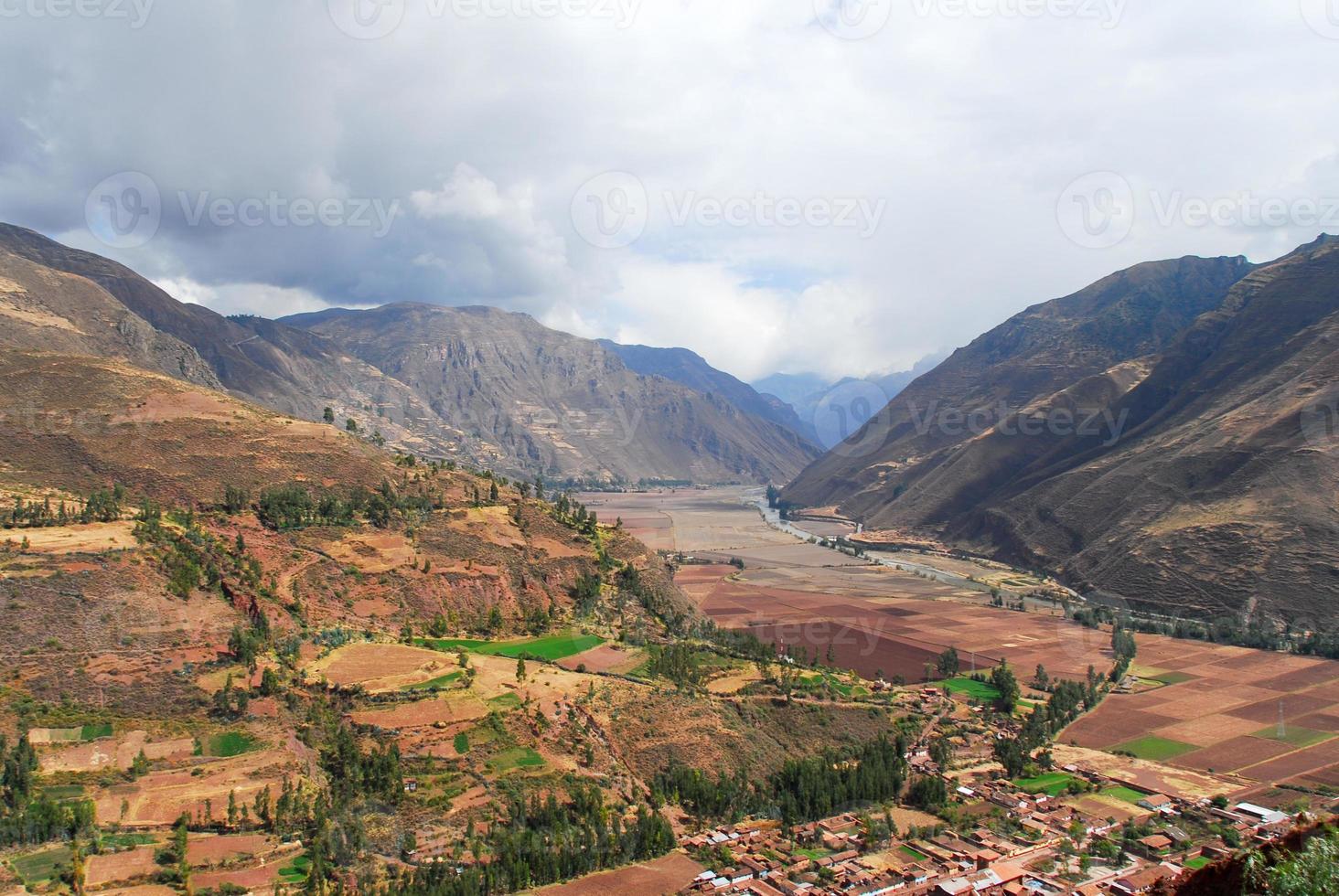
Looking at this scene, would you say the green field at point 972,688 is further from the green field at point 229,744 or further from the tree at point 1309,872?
the tree at point 1309,872

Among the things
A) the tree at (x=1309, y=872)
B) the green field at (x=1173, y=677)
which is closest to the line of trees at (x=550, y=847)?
the tree at (x=1309, y=872)

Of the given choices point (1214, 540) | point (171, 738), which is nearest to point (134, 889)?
point (171, 738)

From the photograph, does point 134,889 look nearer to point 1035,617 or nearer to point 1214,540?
point 1035,617

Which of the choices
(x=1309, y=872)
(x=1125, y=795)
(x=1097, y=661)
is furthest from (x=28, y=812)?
(x=1097, y=661)

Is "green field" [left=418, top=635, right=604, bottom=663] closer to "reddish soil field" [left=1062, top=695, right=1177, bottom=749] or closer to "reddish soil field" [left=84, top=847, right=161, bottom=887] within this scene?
"reddish soil field" [left=84, top=847, right=161, bottom=887]

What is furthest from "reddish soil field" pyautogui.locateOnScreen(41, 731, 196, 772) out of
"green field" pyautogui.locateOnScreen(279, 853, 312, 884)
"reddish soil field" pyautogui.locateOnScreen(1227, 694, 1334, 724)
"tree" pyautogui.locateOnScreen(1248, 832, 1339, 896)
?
"reddish soil field" pyautogui.locateOnScreen(1227, 694, 1334, 724)
